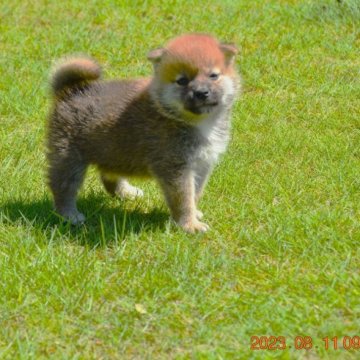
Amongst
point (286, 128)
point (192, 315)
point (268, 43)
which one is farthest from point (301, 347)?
point (268, 43)

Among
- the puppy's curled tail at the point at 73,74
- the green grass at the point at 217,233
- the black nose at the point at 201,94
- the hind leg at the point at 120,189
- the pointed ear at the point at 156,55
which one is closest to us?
the green grass at the point at 217,233

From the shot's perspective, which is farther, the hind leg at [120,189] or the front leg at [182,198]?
the hind leg at [120,189]

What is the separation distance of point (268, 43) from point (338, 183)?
2844 mm

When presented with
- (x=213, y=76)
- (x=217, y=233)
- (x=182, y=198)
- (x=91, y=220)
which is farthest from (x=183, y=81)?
(x=91, y=220)

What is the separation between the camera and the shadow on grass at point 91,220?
4543mm

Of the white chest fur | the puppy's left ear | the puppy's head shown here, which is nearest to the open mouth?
the puppy's head

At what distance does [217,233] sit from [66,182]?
0.99 m

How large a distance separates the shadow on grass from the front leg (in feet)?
0.47

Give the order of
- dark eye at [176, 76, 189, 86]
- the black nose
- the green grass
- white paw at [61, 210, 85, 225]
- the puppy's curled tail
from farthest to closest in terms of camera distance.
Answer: the puppy's curled tail < white paw at [61, 210, 85, 225] < dark eye at [176, 76, 189, 86] < the black nose < the green grass

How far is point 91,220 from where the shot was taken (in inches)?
193

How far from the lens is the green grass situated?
360 cm

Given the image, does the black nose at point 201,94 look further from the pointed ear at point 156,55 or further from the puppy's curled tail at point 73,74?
the puppy's curled tail at point 73,74

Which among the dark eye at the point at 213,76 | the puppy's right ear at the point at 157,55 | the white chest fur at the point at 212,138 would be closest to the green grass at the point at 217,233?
the white chest fur at the point at 212,138

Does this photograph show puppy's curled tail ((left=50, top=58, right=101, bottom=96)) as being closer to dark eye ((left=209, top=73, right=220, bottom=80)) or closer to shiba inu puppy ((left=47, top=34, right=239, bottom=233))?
shiba inu puppy ((left=47, top=34, right=239, bottom=233))
